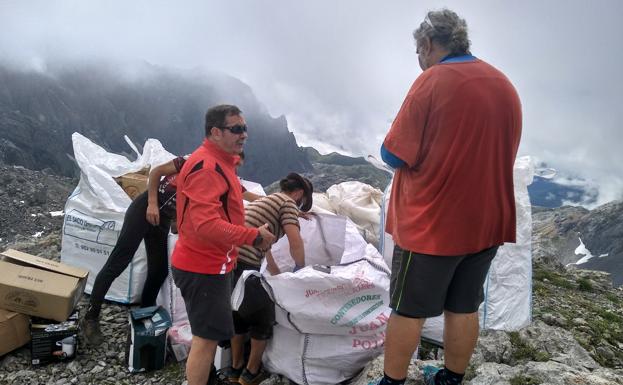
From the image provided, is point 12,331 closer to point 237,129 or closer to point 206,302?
point 206,302

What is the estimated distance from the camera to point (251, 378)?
3.30 m

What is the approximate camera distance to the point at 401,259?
2252 millimetres

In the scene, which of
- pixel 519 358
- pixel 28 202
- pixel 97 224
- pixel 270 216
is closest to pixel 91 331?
pixel 97 224

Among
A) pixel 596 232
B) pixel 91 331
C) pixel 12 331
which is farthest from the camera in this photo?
pixel 596 232

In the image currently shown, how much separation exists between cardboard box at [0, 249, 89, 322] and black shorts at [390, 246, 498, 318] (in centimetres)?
313

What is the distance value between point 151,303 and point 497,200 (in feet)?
12.1

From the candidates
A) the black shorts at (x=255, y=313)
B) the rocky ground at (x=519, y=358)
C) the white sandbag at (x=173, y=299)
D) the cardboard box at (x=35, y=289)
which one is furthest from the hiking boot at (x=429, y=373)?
the cardboard box at (x=35, y=289)

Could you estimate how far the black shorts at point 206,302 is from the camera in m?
2.73

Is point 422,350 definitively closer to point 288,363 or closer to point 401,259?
point 288,363

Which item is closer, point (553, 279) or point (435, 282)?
point (435, 282)

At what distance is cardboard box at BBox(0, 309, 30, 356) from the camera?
371 cm

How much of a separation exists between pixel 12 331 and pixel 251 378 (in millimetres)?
2148

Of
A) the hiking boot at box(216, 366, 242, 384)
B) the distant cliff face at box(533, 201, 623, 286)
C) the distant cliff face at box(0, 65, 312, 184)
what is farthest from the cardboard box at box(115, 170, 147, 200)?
the distant cliff face at box(533, 201, 623, 286)

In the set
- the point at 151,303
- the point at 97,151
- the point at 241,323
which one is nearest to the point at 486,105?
the point at 241,323
